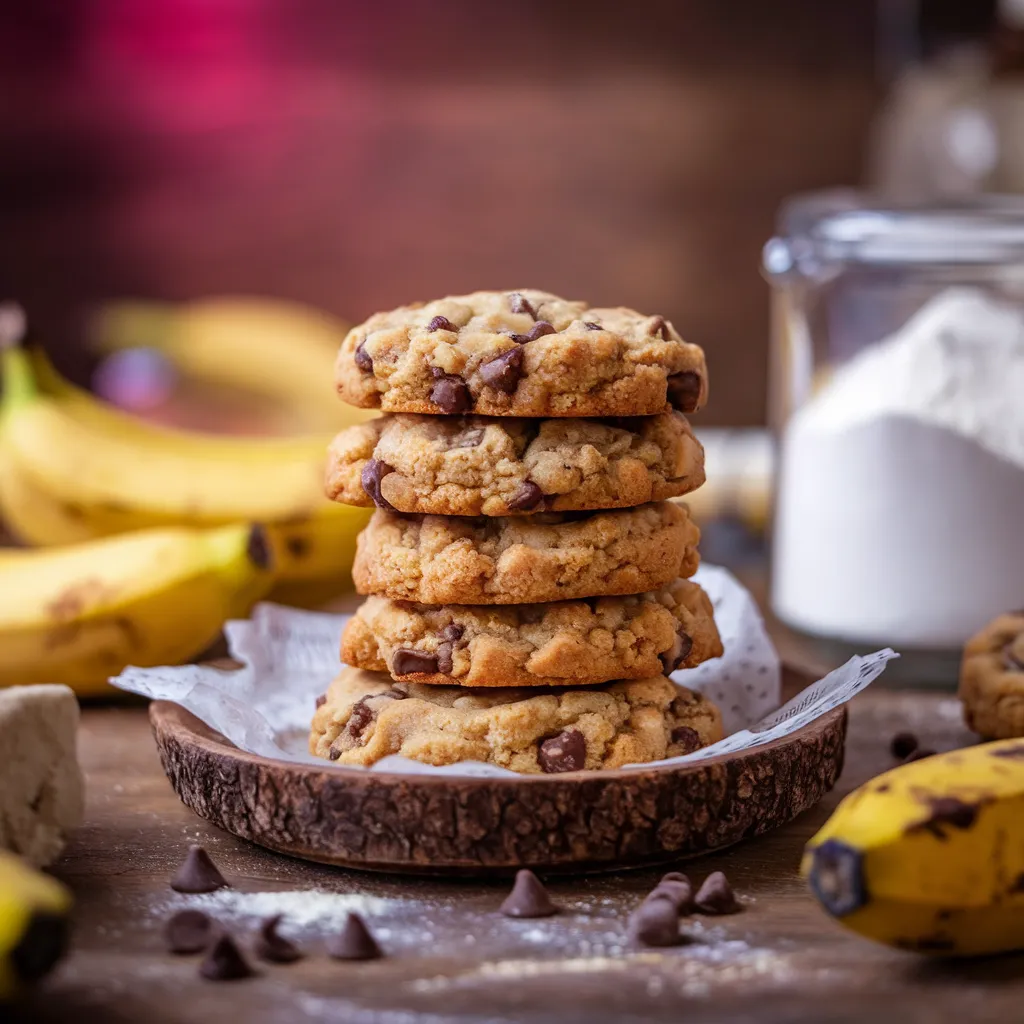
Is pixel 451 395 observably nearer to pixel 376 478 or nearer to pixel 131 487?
pixel 376 478

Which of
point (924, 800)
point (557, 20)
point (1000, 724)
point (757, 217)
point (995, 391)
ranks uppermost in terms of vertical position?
point (557, 20)

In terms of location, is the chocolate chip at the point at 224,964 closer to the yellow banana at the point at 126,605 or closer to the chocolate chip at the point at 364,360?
the chocolate chip at the point at 364,360

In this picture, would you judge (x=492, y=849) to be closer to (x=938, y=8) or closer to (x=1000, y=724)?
(x=1000, y=724)

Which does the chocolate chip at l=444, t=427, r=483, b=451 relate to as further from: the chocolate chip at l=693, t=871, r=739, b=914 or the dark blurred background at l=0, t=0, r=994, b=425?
the dark blurred background at l=0, t=0, r=994, b=425

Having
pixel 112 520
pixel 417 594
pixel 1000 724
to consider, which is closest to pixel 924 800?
pixel 417 594

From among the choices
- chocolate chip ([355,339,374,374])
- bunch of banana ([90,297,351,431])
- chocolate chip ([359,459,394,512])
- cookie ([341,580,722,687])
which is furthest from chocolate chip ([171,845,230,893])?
bunch of banana ([90,297,351,431])

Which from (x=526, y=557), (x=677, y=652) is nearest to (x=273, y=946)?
(x=526, y=557)
